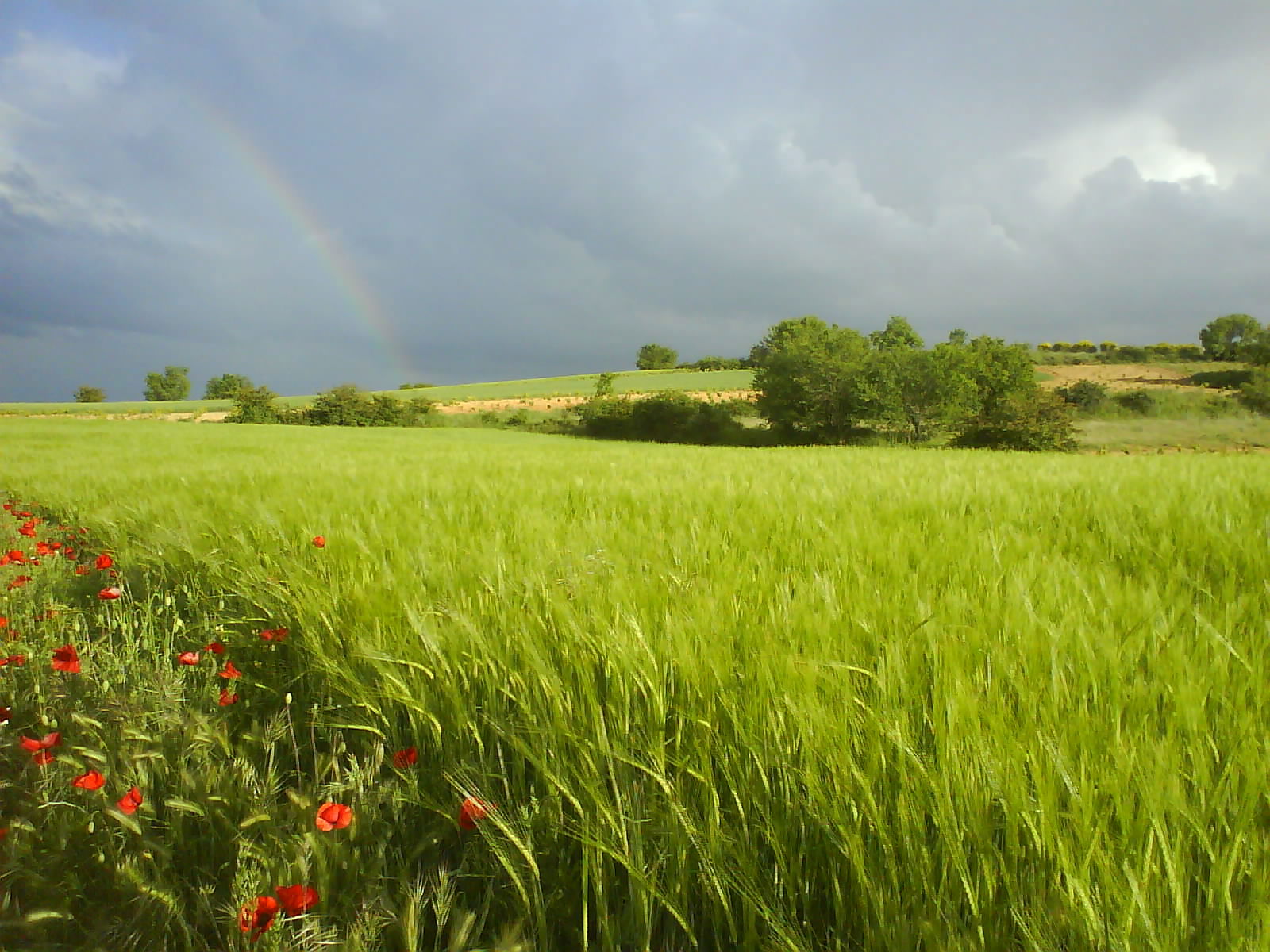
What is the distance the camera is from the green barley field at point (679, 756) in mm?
714

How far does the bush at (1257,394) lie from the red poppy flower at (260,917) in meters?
47.0

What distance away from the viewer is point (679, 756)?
39.1 inches

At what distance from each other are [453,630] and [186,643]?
165 centimetres

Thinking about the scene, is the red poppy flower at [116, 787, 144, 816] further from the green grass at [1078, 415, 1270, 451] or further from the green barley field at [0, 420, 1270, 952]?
the green grass at [1078, 415, 1270, 451]

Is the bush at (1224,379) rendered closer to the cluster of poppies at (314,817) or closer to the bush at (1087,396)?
the bush at (1087,396)

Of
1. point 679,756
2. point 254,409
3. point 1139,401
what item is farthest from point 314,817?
point 254,409

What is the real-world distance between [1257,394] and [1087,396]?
766cm

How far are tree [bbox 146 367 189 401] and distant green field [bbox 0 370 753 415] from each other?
5891 centimetres

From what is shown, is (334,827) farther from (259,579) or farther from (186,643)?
(186,643)

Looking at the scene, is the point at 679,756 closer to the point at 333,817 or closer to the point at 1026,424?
the point at 333,817

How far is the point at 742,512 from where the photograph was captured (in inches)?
122

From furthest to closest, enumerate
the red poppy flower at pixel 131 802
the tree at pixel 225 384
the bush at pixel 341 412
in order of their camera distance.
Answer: the tree at pixel 225 384 → the bush at pixel 341 412 → the red poppy flower at pixel 131 802

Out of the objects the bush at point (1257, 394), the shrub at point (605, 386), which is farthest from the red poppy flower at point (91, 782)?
the bush at point (1257, 394)

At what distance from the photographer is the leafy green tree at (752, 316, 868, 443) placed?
3597 cm
